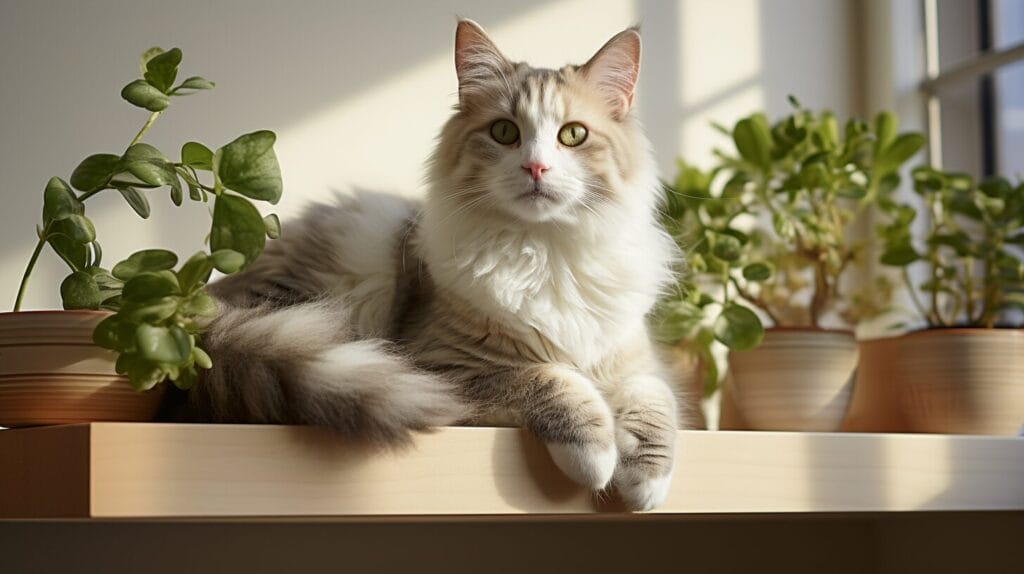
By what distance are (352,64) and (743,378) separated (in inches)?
30.9

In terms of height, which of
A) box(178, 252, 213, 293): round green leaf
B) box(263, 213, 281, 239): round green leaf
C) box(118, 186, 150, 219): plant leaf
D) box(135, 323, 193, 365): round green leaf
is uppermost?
box(118, 186, 150, 219): plant leaf

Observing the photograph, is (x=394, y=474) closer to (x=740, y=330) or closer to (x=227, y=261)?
(x=227, y=261)

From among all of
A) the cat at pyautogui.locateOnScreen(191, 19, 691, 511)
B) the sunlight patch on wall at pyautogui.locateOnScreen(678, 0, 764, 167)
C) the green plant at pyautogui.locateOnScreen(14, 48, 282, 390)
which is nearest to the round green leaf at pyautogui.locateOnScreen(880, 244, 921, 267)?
the sunlight patch on wall at pyautogui.locateOnScreen(678, 0, 764, 167)

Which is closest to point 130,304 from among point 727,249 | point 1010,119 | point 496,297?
point 496,297

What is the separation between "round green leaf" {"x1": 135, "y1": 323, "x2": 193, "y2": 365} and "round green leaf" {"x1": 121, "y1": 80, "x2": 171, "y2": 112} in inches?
10.0

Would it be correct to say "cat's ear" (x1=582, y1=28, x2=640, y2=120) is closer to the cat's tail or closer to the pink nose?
the pink nose

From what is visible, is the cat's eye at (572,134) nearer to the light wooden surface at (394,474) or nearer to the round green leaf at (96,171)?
the light wooden surface at (394,474)

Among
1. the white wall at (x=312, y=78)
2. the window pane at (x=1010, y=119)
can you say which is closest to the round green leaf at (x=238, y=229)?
the white wall at (x=312, y=78)

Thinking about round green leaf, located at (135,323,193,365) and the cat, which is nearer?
round green leaf, located at (135,323,193,365)

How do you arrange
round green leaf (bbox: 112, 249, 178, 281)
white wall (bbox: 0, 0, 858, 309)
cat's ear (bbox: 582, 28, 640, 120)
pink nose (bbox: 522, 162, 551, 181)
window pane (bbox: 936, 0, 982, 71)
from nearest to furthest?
round green leaf (bbox: 112, 249, 178, 281) → pink nose (bbox: 522, 162, 551, 181) → cat's ear (bbox: 582, 28, 640, 120) → white wall (bbox: 0, 0, 858, 309) → window pane (bbox: 936, 0, 982, 71)

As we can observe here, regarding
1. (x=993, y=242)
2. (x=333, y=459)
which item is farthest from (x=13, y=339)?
(x=993, y=242)

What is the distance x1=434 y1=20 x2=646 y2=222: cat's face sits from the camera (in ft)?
3.81

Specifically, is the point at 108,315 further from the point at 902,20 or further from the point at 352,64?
the point at 902,20

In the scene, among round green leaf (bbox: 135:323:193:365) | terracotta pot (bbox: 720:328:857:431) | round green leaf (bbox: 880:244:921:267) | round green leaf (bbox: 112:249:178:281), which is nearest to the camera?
round green leaf (bbox: 135:323:193:365)
